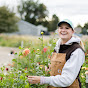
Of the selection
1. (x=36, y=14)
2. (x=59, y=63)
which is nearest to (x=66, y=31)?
(x=59, y=63)

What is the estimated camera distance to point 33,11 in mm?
51438

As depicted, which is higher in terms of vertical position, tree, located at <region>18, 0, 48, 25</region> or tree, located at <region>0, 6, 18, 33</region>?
tree, located at <region>18, 0, 48, 25</region>

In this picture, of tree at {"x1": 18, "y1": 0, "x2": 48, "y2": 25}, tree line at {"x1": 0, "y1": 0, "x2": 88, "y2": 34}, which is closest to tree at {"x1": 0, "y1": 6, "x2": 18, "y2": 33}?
tree line at {"x1": 0, "y1": 0, "x2": 88, "y2": 34}

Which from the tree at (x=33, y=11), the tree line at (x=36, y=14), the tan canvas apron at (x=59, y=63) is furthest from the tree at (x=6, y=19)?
the tan canvas apron at (x=59, y=63)

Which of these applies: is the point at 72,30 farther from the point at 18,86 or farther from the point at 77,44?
the point at 18,86

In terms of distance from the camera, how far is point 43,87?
77.6 inches

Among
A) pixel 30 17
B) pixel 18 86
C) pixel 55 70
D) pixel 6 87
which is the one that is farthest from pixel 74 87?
pixel 30 17

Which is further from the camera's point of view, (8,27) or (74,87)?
(8,27)

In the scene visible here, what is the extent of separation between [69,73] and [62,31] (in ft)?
1.47

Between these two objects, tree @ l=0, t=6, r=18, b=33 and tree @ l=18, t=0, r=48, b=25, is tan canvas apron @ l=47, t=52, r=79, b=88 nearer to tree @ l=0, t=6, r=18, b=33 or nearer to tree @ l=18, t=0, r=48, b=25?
tree @ l=0, t=6, r=18, b=33

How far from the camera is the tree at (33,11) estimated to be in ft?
165

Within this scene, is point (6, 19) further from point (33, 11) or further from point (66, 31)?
point (66, 31)

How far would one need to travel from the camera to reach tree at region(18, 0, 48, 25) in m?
50.4

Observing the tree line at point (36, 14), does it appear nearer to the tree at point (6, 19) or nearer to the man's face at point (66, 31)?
the tree at point (6, 19)
